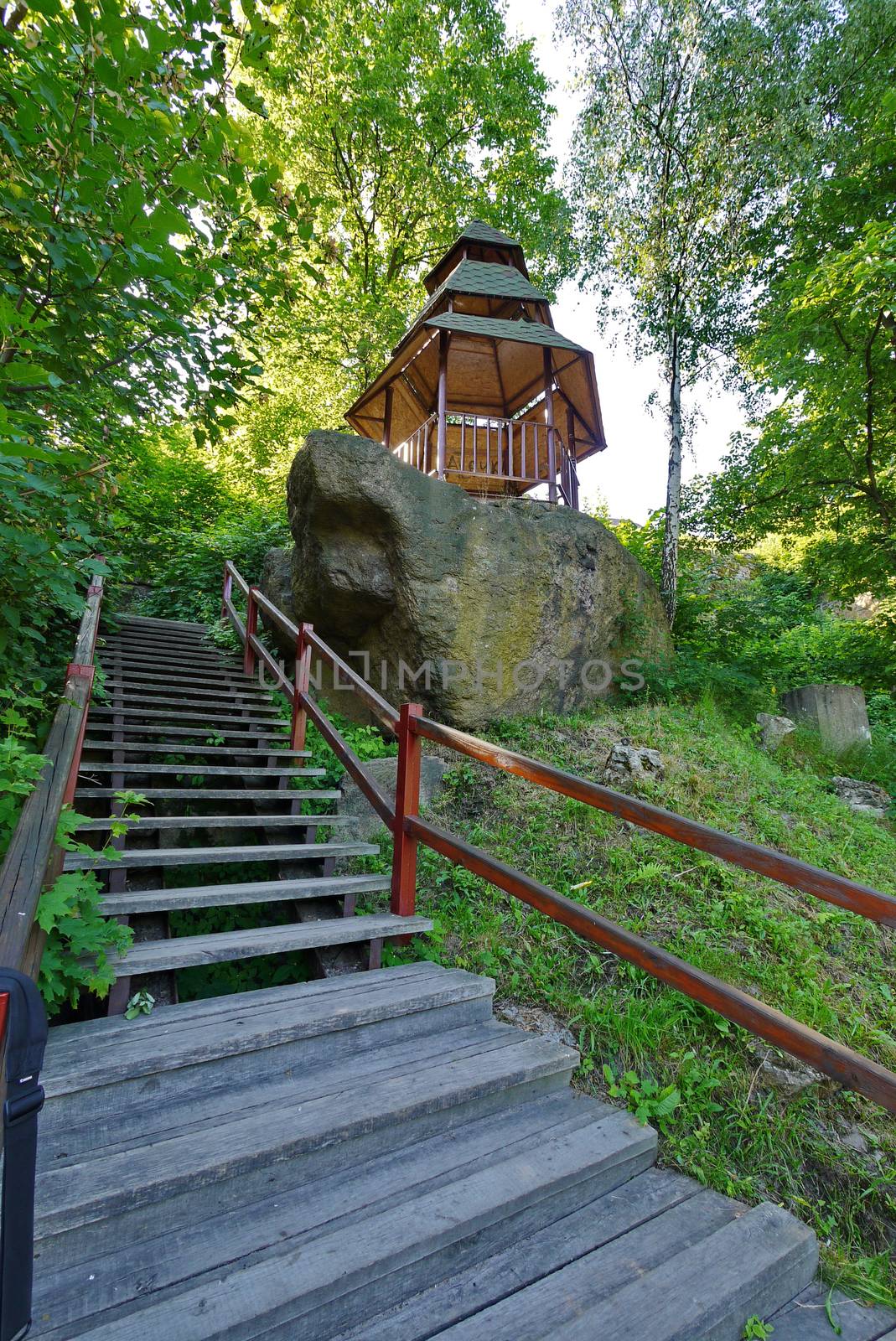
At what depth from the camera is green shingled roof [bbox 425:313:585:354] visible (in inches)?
329

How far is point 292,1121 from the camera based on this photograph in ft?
5.85

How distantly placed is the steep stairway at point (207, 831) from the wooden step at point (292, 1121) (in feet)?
1.88

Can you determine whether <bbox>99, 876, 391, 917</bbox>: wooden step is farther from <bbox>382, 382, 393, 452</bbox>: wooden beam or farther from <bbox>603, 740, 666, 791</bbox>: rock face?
<bbox>382, 382, 393, 452</bbox>: wooden beam

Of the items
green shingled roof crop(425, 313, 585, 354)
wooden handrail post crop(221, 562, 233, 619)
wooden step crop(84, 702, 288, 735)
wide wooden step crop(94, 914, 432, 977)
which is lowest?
wide wooden step crop(94, 914, 432, 977)

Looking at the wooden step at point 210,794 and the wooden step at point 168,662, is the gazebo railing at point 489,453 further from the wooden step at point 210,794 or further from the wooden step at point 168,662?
the wooden step at point 210,794

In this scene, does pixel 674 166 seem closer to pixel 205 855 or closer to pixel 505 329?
pixel 505 329

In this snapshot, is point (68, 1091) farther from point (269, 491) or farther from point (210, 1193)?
point (269, 491)

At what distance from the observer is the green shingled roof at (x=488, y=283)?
9.17 m

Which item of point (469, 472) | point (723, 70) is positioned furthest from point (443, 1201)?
point (723, 70)

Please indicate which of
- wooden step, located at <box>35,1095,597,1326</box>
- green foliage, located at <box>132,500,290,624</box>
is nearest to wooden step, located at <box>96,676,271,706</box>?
green foliage, located at <box>132,500,290,624</box>

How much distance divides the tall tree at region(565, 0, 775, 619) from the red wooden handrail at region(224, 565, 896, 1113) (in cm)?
702

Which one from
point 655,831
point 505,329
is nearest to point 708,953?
point 655,831

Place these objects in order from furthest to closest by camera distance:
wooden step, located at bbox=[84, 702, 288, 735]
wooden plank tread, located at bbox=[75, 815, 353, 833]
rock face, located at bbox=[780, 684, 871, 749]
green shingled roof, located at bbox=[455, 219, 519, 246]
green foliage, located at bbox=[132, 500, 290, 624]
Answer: green shingled roof, located at bbox=[455, 219, 519, 246], green foliage, located at bbox=[132, 500, 290, 624], rock face, located at bbox=[780, 684, 871, 749], wooden step, located at bbox=[84, 702, 288, 735], wooden plank tread, located at bbox=[75, 815, 353, 833]

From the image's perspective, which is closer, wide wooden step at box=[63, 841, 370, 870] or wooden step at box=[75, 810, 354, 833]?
wide wooden step at box=[63, 841, 370, 870]
